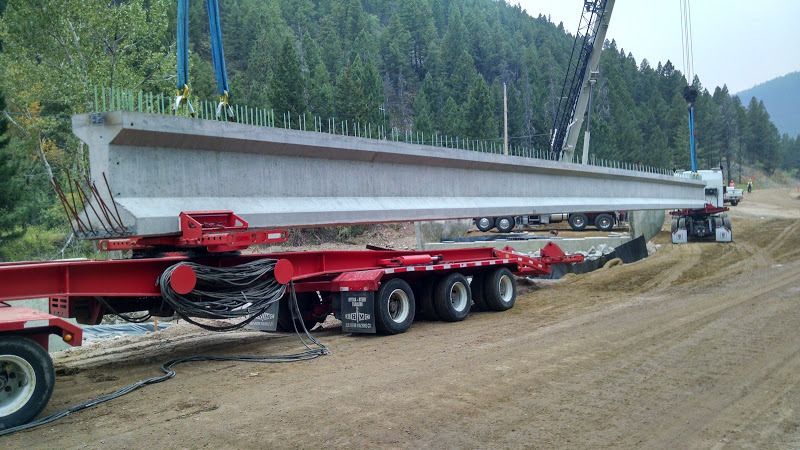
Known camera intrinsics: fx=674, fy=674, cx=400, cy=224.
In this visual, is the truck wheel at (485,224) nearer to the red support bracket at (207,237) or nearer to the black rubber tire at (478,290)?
the black rubber tire at (478,290)

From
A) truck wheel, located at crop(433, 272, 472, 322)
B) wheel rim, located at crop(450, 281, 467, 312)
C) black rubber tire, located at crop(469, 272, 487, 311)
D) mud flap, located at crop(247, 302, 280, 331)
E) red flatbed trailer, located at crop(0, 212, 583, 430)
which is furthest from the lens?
black rubber tire, located at crop(469, 272, 487, 311)

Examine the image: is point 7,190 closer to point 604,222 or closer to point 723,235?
point 604,222

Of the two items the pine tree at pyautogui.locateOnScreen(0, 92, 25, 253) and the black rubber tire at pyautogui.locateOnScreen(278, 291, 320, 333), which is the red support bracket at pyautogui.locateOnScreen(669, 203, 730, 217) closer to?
the black rubber tire at pyautogui.locateOnScreen(278, 291, 320, 333)

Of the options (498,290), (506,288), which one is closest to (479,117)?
(506,288)

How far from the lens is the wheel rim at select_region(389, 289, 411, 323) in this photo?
38.9 ft

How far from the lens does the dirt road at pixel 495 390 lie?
6234mm

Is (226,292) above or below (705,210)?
below

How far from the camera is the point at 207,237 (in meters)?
9.25

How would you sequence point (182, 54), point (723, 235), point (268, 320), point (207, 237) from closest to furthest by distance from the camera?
point (207, 237)
point (182, 54)
point (268, 320)
point (723, 235)

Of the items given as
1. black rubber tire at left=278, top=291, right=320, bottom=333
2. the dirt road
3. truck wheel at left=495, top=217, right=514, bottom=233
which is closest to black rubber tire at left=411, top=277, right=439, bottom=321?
the dirt road

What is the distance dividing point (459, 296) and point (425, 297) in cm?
77

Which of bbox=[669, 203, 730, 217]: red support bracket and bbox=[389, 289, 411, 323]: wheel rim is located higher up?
bbox=[669, 203, 730, 217]: red support bracket

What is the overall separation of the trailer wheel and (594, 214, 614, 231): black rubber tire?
112ft

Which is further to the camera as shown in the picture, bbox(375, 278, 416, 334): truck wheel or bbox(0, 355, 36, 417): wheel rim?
bbox(375, 278, 416, 334): truck wheel
